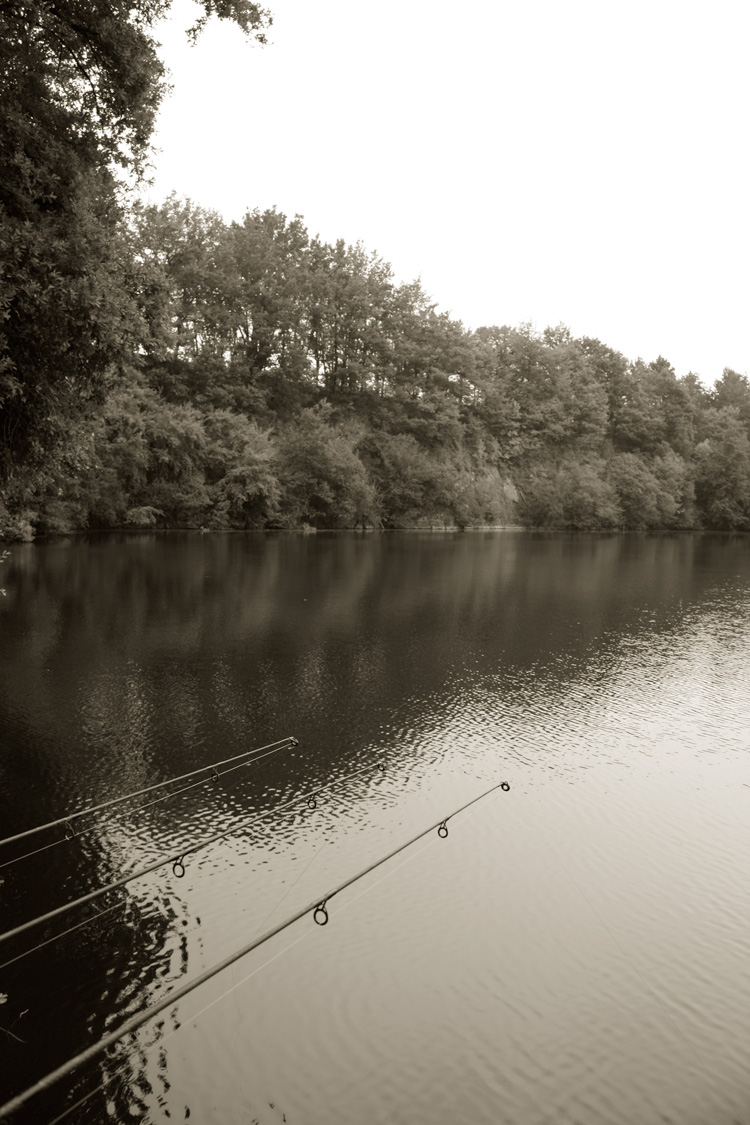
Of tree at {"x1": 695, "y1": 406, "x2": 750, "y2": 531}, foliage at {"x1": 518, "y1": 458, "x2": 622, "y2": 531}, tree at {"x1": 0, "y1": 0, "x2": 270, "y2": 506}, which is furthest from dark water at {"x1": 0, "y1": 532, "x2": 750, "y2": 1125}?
tree at {"x1": 695, "y1": 406, "x2": 750, "y2": 531}

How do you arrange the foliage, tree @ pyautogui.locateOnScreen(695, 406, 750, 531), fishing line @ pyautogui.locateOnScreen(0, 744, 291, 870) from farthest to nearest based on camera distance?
1. tree @ pyautogui.locateOnScreen(695, 406, 750, 531)
2. the foliage
3. fishing line @ pyautogui.locateOnScreen(0, 744, 291, 870)

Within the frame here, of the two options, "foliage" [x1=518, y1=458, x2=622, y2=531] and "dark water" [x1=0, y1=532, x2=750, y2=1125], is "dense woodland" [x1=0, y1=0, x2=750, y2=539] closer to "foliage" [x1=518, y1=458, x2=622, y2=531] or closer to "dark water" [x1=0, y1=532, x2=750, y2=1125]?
"foliage" [x1=518, y1=458, x2=622, y2=531]

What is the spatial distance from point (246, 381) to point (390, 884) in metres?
64.5

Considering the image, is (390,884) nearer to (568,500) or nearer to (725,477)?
(568,500)

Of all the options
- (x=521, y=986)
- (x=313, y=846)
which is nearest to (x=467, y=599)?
(x=313, y=846)

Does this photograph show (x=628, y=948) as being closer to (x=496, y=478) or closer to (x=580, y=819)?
(x=580, y=819)

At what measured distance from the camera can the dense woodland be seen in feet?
42.8

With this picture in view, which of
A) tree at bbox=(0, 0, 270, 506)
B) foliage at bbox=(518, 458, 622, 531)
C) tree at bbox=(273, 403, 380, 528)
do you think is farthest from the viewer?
foliage at bbox=(518, 458, 622, 531)

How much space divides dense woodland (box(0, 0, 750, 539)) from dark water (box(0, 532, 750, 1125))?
243 inches

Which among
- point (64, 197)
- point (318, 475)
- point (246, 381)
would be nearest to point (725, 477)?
point (318, 475)

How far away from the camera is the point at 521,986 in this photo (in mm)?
6395

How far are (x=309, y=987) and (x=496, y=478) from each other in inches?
3250

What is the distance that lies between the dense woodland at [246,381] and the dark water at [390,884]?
6.18m

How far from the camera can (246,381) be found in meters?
68.5
